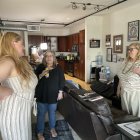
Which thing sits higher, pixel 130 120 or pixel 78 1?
pixel 78 1

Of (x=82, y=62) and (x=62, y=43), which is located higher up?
(x=62, y=43)

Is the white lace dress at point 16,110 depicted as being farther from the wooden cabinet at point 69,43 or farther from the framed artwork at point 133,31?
the wooden cabinet at point 69,43

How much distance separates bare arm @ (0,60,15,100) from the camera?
1.30 meters

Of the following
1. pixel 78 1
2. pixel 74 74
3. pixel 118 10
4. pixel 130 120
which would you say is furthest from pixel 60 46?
pixel 130 120

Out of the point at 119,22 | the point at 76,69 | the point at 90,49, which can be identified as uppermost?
the point at 119,22

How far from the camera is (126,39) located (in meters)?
5.86

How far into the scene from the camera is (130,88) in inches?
105

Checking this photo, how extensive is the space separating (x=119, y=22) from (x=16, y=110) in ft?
17.8

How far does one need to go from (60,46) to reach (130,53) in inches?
326

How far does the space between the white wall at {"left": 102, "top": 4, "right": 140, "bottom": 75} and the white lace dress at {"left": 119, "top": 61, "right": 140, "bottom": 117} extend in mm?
3129

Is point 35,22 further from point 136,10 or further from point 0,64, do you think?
point 0,64

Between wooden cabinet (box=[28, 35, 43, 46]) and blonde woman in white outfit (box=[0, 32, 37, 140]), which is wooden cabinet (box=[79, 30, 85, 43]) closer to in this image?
wooden cabinet (box=[28, 35, 43, 46])

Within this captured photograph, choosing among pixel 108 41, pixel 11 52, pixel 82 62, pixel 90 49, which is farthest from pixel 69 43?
pixel 11 52

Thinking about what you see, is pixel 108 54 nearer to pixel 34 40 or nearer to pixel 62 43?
pixel 62 43
